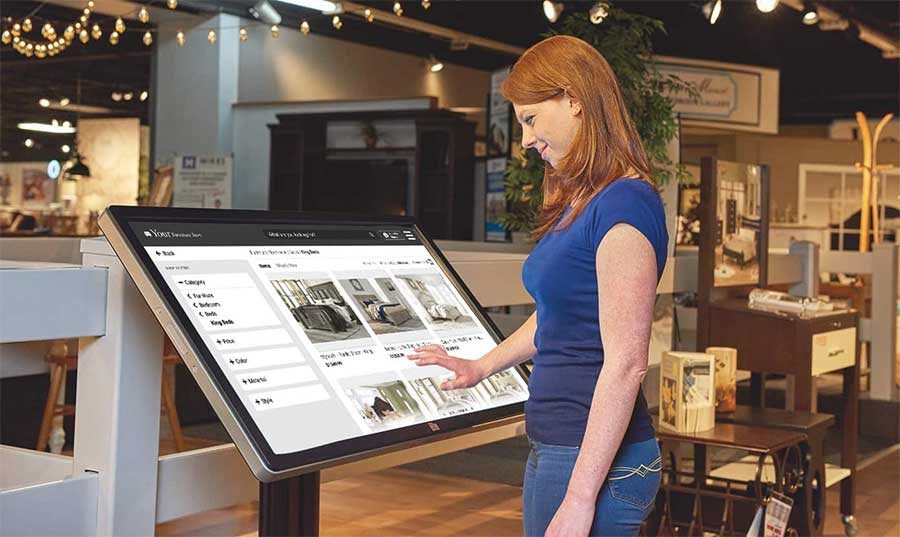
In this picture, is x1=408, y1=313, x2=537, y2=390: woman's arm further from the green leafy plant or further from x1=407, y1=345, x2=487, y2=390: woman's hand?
the green leafy plant

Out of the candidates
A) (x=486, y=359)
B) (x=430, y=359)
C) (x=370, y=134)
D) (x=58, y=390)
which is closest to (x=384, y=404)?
(x=430, y=359)

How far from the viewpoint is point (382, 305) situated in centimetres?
205

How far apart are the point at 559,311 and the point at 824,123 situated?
1694 cm

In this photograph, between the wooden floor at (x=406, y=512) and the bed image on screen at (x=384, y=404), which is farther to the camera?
the wooden floor at (x=406, y=512)

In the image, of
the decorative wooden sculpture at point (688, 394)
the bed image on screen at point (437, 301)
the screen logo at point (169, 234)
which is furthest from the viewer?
the decorative wooden sculpture at point (688, 394)

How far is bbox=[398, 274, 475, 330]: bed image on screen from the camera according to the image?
2186 mm

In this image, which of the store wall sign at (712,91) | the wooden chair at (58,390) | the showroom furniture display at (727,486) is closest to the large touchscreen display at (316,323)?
the showroom furniture display at (727,486)

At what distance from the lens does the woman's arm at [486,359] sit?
6.64 feet

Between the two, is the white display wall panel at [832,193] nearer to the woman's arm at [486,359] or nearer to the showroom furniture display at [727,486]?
the showroom furniture display at [727,486]

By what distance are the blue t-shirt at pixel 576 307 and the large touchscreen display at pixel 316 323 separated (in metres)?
0.28

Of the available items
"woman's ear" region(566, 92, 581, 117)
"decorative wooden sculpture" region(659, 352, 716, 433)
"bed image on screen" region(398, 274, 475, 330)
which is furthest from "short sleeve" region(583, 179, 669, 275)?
"decorative wooden sculpture" region(659, 352, 716, 433)

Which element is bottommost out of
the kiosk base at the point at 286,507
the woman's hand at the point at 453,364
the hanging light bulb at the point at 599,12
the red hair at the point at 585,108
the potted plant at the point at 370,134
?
the kiosk base at the point at 286,507

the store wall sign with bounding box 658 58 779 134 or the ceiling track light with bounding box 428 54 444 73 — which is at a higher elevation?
the ceiling track light with bounding box 428 54 444 73

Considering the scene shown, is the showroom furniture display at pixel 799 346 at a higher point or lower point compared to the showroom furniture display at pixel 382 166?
lower
